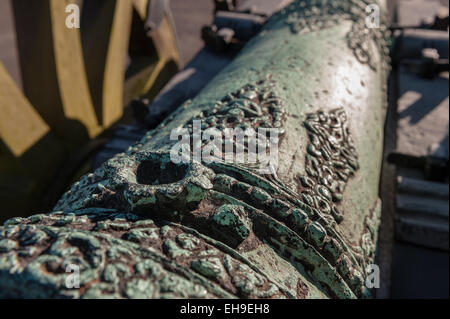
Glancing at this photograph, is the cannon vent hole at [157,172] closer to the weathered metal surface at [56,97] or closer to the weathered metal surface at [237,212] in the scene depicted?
the weathered metal surface at [237,212]

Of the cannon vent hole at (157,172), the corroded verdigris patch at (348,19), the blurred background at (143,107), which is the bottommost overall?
the blurred background at (143,107)

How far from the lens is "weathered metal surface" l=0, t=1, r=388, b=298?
81cm

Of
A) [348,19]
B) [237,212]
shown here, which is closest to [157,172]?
[237,212]

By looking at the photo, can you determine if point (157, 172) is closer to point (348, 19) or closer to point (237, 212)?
point (237, 212)

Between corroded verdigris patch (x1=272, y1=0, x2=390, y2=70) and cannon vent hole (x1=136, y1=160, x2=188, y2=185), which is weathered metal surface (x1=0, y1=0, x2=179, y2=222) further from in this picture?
cannon vent hole (x1=136, y1=160, x2=188, y2=185)

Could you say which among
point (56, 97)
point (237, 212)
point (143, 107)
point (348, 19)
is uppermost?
point (348, 19)

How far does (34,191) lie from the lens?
7.72ft

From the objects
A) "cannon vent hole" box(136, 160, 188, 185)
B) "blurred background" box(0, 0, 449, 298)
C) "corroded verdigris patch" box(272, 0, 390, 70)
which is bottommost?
"blurred background" box(0, 0, 449, 298)

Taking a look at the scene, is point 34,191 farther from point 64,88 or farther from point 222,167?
point 222,167

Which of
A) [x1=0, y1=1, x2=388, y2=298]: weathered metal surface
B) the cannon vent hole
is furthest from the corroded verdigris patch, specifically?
the cannon vent hole

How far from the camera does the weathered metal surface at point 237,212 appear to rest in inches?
31.7

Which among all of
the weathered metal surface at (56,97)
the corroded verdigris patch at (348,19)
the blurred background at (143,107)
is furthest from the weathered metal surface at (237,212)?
the weathered metal surface at (56,97)

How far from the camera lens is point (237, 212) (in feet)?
3.29

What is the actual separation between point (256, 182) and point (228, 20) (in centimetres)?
248
